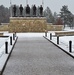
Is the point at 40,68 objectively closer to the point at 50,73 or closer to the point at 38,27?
the point at 50,73

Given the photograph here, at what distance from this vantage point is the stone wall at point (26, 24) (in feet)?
178

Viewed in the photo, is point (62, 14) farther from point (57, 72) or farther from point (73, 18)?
point (57, 72)

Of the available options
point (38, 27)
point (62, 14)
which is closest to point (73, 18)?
point (62, 14)

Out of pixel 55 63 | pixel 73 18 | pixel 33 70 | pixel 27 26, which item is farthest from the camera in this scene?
pixel 73 18

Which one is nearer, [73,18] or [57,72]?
[57,72]

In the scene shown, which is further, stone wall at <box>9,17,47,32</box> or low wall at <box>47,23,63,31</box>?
low wall at <box>47,23,63,31</box>

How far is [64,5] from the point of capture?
4781 inches

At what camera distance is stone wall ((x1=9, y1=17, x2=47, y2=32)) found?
54375 mm

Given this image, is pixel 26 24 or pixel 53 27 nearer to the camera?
pixel 26 24

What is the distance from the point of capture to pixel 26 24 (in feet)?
178

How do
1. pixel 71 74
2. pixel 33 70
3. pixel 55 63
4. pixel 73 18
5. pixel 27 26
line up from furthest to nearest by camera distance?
pixel 73 18 → pixel 27 26 → pixel 55 63 → pixel 33 70 → pixel 71 74

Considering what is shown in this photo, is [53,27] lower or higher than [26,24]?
lower

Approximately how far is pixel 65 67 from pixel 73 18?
108 metres

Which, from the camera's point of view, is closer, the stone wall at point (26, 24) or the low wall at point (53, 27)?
the stone wall at point (26, 24)
